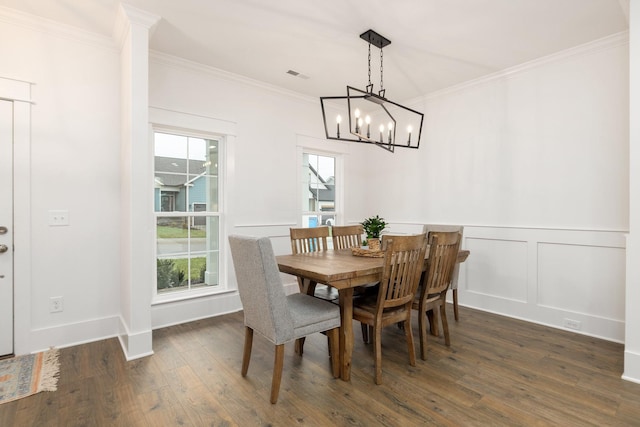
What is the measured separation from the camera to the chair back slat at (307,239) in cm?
318

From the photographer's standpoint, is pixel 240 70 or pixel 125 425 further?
pixel 240 70

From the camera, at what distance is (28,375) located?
91.8 inches

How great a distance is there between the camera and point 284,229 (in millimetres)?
4250

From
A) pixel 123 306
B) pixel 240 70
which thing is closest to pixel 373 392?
pixel 123 306

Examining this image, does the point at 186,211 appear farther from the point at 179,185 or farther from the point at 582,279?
the point at 582,279

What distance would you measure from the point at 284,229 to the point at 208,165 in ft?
3.93

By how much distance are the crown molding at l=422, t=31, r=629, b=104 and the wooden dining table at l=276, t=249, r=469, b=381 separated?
8.73ft

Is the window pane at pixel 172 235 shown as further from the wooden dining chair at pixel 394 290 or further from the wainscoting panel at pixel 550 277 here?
the wainscoting panel at pixel 550 277

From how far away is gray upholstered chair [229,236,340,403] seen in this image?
1.99 m

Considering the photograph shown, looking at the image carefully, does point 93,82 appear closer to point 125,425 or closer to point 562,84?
point 125,425

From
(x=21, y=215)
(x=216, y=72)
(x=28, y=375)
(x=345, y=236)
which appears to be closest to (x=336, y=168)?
(x=345, y=236)

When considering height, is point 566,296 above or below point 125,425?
above

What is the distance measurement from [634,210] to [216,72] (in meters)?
3.84

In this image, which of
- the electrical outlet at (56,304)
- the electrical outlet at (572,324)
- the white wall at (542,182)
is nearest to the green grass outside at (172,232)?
the electrical outlet at (56,304)
